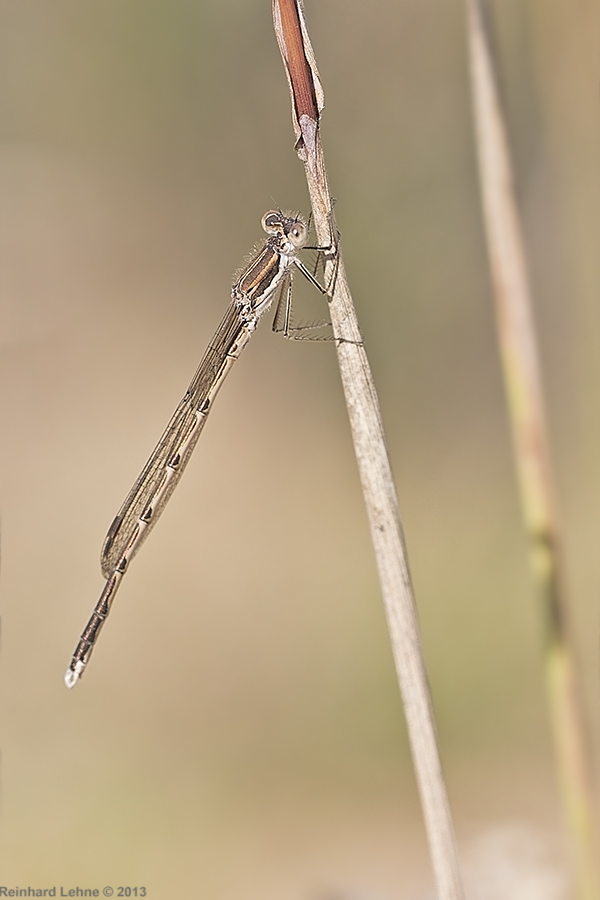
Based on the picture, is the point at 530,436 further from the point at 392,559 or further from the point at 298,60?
the point at 298,60

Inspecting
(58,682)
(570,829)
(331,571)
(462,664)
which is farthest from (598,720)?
(58,682)

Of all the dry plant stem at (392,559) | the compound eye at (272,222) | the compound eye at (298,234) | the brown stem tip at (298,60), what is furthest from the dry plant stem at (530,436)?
the compound eye at (272,222)

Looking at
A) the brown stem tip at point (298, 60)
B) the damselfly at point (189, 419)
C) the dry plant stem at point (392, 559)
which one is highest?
the damselfly at point (189, 419)

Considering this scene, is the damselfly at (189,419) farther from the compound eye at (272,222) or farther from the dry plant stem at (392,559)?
the dry plant stem at (392,559)

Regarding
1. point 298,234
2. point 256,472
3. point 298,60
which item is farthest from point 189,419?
point 298,60

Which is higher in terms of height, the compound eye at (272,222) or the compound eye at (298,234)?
the compound eye at (272,222)

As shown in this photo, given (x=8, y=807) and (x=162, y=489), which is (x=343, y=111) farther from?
(x=8, y=807)

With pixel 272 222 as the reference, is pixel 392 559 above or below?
below
